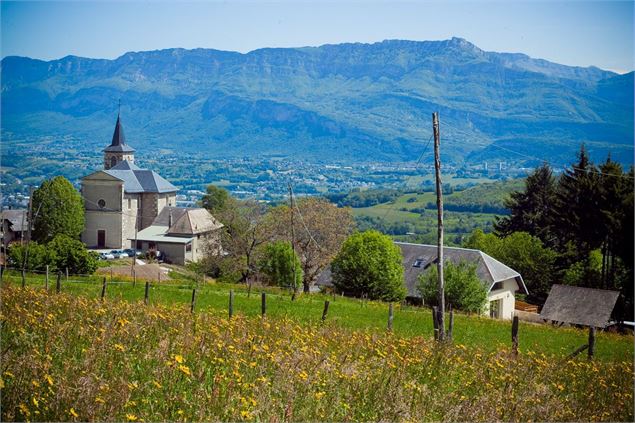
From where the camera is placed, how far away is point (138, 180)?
74812 mm

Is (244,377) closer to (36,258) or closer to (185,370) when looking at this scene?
(185,370)

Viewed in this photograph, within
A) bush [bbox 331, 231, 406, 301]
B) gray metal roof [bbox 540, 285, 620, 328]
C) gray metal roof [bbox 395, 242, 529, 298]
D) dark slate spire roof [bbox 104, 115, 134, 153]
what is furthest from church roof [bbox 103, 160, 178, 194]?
gray metal roof [bbox 540, 285, 620, 328]

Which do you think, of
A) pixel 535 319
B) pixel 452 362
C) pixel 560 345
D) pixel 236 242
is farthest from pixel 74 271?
pixel 452 362

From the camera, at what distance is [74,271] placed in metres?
37.4

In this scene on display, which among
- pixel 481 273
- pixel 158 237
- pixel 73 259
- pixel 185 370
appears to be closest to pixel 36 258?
pixel 73 259

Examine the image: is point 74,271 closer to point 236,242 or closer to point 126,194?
point 236,242

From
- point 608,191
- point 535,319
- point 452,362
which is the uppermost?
point 608,191

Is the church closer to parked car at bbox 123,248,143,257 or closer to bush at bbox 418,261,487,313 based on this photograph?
parked car at bbox 123,248,143,257

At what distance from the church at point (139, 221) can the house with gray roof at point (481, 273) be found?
22.0m

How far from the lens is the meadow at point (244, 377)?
6.46m

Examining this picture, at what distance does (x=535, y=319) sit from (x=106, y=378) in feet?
102

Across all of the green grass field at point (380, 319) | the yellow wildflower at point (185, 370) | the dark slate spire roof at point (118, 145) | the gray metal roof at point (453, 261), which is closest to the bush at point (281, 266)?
the gray metal roof at point (453, 261)

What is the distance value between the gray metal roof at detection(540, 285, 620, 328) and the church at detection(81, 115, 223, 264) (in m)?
33.0

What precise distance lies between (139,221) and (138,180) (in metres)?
5.04
